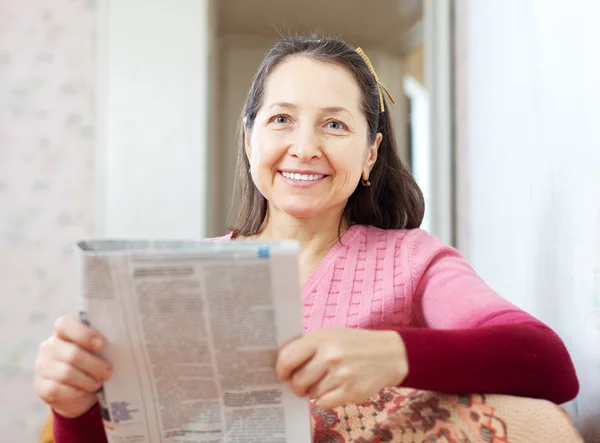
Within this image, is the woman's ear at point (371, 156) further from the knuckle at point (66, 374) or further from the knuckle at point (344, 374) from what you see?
the knuckle at point (66, 374)

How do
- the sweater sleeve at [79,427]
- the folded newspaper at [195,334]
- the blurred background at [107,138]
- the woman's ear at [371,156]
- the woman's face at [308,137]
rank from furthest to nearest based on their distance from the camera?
the blurred background at [107,138] → the woman's ear at [371,156] → the woman's face at [308,137] → the sweater sleeve at [79,427] → the folded newspaper at [195,334]

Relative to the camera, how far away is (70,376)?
0.69m

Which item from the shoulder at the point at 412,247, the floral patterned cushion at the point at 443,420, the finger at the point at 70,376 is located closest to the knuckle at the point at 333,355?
the floral patterned cushion at the point at 443,420

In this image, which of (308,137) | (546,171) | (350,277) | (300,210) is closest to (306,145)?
(308,137)

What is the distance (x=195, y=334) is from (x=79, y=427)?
24cm

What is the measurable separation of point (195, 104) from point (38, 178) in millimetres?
659

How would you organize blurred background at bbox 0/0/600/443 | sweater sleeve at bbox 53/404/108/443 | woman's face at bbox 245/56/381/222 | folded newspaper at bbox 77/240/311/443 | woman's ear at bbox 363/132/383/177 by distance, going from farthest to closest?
blurred background at bbox 0/0/600/443, woman's ear at bbox 363/132/383/177, woman's face at bbox 245/56/381/222, sweater sleeve at bbox 53/404/108/443, folded newspaper at bbox 77/240/311/443

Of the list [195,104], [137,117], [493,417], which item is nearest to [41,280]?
[137,117]

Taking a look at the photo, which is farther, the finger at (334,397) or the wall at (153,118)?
the wall at (153,118)

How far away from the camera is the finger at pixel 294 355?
667 mm

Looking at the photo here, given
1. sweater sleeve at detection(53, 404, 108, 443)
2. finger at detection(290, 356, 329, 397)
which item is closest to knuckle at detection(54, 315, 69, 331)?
sweater sleeve at detection(53, 404, 108, 443)

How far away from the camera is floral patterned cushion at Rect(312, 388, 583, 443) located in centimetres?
68

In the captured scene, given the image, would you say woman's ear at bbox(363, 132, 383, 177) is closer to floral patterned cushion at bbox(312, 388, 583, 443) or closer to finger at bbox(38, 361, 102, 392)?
floral patterned cushion at bbox(312, 388, 583, 443)

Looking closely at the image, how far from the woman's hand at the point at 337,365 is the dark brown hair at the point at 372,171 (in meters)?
0.59
